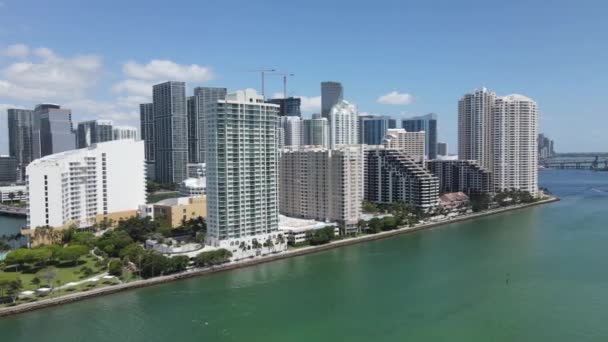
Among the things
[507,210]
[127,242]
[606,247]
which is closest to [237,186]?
[127,242]

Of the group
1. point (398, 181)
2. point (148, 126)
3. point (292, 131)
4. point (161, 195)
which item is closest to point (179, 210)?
point (398, 181)

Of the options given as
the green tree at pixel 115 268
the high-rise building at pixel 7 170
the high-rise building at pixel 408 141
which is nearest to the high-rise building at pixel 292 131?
the high-rise building at pixel 408 141

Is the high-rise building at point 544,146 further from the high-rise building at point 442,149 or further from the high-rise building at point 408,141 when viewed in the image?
the high-rise building at point 408,141

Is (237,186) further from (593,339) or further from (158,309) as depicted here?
(593,339)

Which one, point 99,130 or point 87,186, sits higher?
point 99,130

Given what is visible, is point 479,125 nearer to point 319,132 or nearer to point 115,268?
point 319,132

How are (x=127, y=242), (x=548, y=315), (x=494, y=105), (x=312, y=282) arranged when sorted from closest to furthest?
(x=548, y=315) → (x=312, y=282) → (x=127, y=242) → (x=494, y=105)
